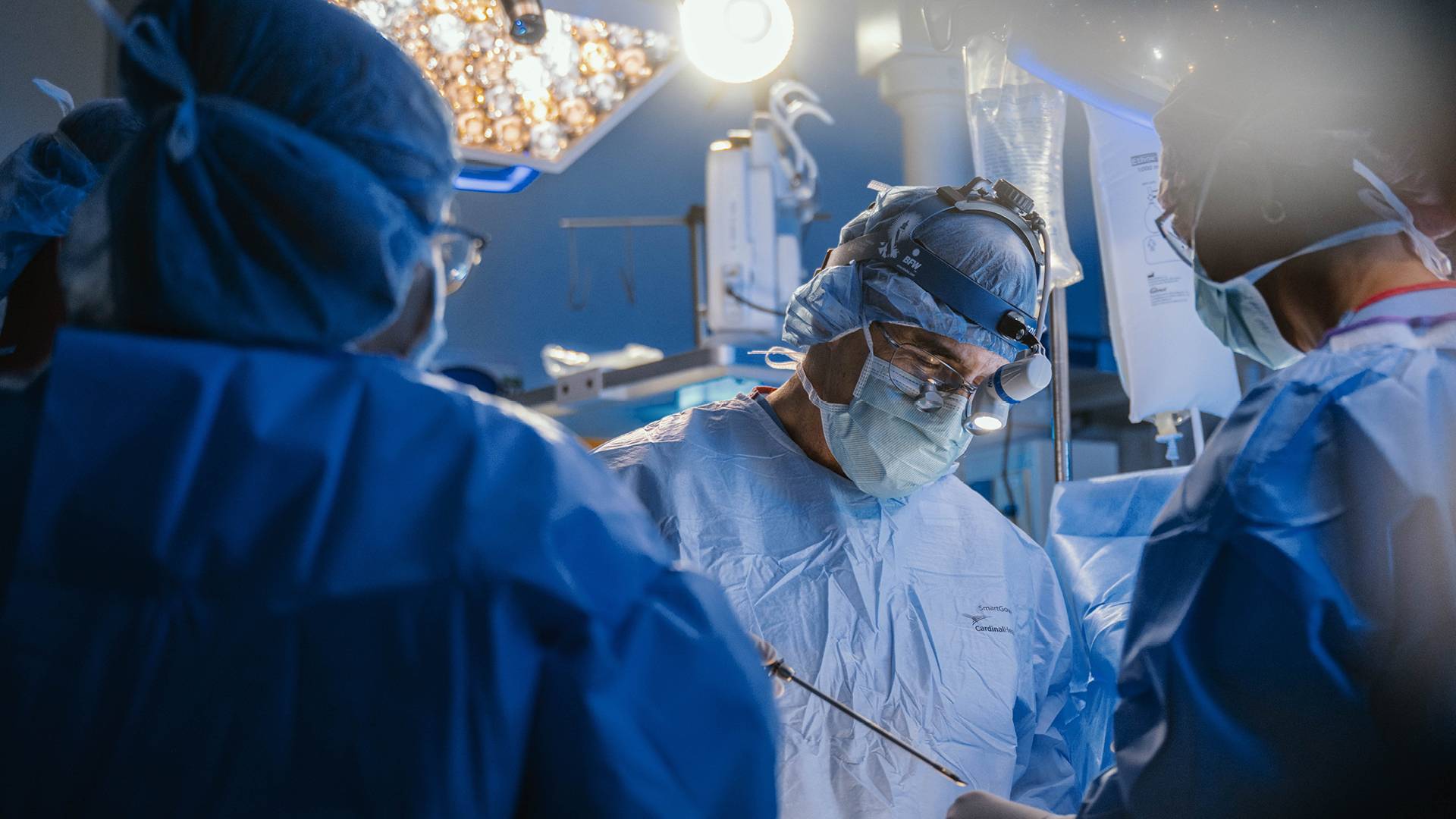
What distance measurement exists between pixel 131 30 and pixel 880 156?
3.56 m

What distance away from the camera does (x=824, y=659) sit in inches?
58.7

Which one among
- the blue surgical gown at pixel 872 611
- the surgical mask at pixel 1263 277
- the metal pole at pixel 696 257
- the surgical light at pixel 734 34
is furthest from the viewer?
the metal pole at pixel 696 257

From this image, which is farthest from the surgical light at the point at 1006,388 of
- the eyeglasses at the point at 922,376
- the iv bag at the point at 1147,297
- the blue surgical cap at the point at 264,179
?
the blue surgical cap at the point at 264,179

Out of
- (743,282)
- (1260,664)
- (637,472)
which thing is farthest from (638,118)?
(1260,664)

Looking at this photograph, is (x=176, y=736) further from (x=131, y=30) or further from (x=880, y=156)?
(x=880, y=156)

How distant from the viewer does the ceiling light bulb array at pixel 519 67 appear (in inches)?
110

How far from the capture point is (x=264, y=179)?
703 millimetres

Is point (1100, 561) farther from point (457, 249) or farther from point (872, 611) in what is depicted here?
point (457, 249)

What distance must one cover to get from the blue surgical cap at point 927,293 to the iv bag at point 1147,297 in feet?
1.03

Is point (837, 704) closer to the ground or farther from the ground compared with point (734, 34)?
closer to the ground

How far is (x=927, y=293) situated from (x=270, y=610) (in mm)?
1131

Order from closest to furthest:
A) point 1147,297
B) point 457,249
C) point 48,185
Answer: point 457,249 → point 48,185 → point 1147,297

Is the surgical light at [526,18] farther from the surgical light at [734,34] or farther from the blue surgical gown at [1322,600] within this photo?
the blue surgical gown at [1322,600]

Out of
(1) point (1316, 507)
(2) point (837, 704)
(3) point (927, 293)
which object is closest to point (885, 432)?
(3) point (927, 293)
